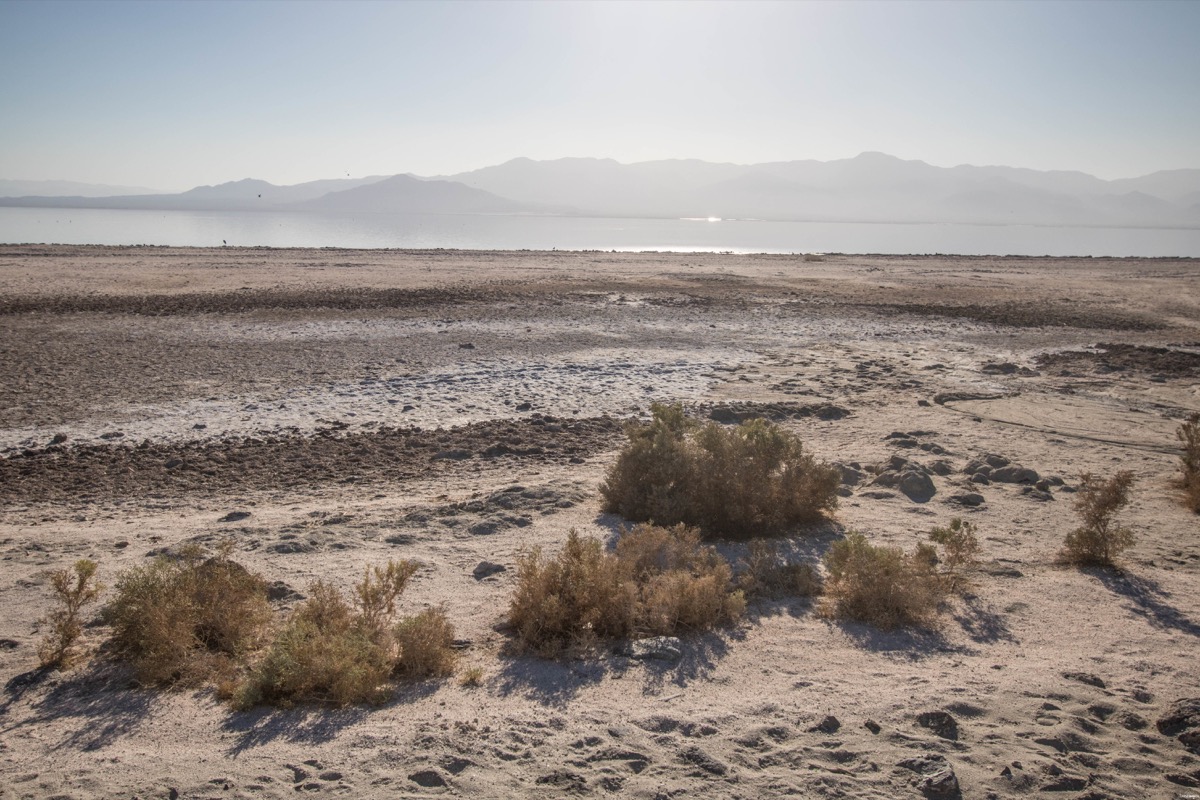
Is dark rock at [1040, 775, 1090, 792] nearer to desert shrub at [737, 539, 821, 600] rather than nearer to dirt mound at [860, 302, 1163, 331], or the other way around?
desert shrub at [737, 539, 821, 600]

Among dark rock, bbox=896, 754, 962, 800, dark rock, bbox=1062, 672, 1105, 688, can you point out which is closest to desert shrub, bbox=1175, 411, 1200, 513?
dark rock, bbox=1062, 672, 1105, 688

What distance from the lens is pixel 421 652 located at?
14.0 feet

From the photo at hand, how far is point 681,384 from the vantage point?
11.7 meters

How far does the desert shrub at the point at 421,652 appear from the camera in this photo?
4.25 meters

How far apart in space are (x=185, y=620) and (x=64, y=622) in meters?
0.77

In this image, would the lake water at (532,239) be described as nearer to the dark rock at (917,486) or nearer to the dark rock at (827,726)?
the dark rock at (917,486)

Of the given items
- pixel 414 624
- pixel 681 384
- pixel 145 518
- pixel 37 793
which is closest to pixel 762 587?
pixel 414 624

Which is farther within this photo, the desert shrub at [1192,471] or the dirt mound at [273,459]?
the dirt mound at [273,459]

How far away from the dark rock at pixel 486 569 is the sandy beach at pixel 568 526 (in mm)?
69

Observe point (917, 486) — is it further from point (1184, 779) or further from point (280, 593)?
point (280, 593)

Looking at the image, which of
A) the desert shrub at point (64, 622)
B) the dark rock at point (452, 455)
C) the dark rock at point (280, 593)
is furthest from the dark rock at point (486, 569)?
the dark rock at point (452, 455)

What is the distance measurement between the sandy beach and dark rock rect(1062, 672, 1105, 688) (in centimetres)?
2

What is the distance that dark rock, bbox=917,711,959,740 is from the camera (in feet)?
12.3

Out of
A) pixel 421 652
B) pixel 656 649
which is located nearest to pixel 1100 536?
pixel 656 649
